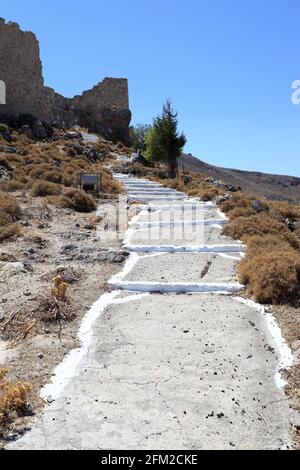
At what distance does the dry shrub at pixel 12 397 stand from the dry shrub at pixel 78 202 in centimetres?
1002

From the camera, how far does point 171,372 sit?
5.27 meters

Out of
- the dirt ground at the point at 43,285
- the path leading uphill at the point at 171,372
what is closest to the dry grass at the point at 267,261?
the path leading uphill at the point at 171,372

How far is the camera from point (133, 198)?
17.9 m

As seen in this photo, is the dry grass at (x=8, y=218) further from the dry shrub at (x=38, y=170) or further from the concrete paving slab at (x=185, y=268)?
the dry shrub at (x=38, y=170)

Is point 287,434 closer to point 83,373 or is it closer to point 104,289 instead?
point 83,373

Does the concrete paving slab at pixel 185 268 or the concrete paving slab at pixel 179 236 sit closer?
the concrete paving slab at pixel 185 268

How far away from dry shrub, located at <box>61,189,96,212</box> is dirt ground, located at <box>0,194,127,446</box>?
1.20 metres

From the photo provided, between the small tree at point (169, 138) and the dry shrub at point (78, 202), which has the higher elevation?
the small tree at point (169, 138)

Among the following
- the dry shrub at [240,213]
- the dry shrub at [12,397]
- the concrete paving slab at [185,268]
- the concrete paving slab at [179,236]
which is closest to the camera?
the dry shrub at [12,397]

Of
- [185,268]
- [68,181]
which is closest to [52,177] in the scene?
[68,181]

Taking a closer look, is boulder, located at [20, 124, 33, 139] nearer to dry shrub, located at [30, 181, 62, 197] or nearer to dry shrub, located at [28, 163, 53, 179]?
dry shrub, located at [28, 163, 53, 179]

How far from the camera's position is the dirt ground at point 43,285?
550cm

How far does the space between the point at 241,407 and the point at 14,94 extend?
93.2 feet

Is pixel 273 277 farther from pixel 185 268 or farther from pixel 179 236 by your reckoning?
pixel 179 236
